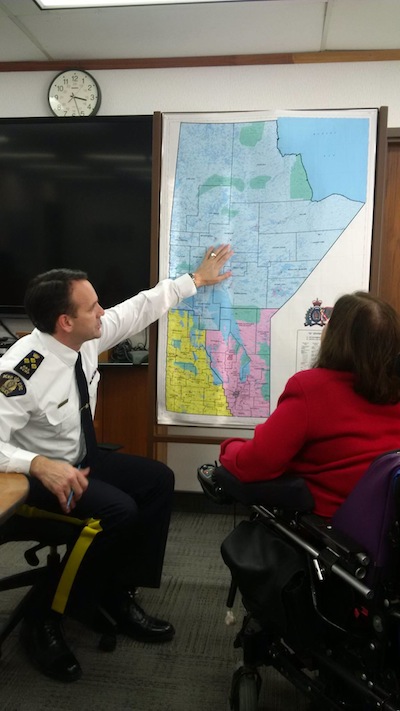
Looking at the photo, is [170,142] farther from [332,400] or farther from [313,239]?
[332,400]

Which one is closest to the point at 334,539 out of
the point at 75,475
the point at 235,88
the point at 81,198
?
the point at 75,475

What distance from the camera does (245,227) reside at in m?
2.07

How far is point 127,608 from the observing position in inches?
71.6

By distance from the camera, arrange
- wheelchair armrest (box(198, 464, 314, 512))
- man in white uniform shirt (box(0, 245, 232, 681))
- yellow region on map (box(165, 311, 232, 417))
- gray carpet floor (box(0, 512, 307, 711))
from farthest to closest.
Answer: yellow region on map (box(165, 311, 232, 417)) < man in white uniform shirt (box(0, 245, 232, 681)) < gray carpet floor (box(0, 512, 307, 711)) < wheelchair armrest (box(198, 464, 314, 512))

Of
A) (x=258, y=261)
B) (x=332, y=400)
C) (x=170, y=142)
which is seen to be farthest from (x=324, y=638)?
(x=170, y=142)

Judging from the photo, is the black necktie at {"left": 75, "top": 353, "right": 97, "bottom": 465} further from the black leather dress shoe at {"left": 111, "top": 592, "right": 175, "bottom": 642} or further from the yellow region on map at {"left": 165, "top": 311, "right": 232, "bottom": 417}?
the black leather dress shoe at {"left": 111, "top": 592, "right": 175, "bottom": 642}

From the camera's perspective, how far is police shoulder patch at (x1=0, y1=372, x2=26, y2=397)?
1632mm

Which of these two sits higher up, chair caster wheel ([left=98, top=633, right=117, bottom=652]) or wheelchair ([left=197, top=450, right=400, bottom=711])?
wheelchair ([left=197, top=450, right=400, bottom=711])

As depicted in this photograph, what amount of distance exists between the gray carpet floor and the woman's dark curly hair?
0.95 meters

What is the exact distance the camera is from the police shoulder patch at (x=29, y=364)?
5.56 ft

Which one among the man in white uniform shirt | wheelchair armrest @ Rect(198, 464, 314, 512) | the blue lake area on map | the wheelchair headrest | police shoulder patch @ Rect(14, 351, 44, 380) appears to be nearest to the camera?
the wheelchair headrest

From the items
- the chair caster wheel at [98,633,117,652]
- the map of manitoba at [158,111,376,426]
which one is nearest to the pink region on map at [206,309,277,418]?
the map of manitoba at [158,111,376,426]

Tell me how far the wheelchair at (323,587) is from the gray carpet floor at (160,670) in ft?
0.88

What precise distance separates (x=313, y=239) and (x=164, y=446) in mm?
1448
